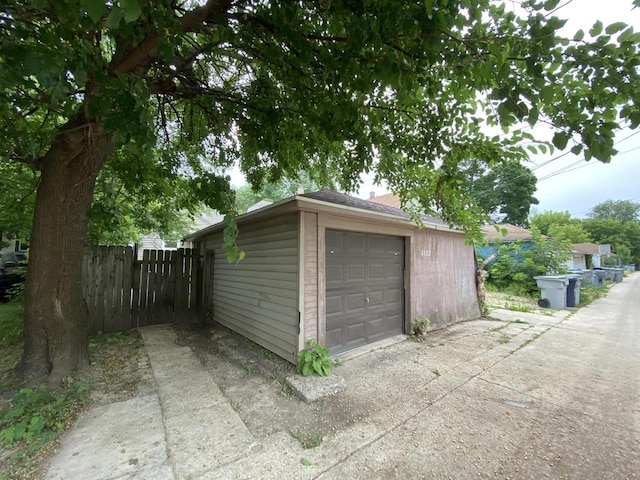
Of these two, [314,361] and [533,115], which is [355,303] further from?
[533,115]

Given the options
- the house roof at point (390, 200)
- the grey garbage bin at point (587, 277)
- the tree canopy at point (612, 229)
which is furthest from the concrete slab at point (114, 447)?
the tree canopy at point (612, 229)

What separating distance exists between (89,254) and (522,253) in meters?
15.0

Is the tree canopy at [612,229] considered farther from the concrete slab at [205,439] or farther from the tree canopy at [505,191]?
the concrete slab at [205,439]

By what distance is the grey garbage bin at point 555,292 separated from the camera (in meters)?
8.73

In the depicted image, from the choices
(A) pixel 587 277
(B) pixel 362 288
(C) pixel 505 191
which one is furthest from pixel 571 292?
(C) pixel 505 191

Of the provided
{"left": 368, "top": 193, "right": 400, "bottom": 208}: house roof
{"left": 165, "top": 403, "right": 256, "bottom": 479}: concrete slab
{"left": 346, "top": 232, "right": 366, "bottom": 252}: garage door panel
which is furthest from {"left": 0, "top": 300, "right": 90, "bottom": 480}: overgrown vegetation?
{"left": 368, "top": 193, "right": 400, "bottom": 208}: house roof

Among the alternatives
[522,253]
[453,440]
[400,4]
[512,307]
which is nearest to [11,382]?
[453,440]

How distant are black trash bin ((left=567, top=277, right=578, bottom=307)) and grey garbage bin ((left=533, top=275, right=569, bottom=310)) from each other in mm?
373

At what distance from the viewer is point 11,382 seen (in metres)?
3.00

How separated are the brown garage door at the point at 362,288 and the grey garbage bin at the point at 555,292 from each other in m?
6.71

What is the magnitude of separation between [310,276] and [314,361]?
109cm

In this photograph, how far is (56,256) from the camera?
3156 millimetres

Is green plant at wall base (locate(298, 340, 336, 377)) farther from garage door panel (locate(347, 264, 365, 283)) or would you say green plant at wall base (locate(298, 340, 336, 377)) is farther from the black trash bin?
the black trash bin

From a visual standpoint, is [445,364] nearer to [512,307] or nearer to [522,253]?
[512,307]
